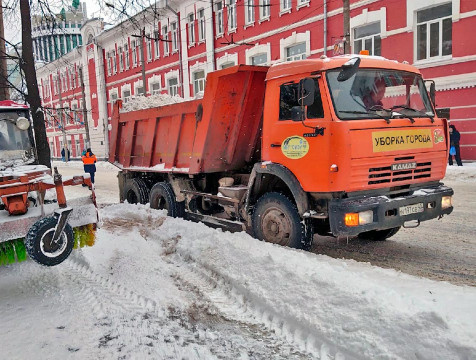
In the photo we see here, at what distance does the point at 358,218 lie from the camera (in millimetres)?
4438

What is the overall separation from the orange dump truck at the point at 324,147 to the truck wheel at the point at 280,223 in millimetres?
14

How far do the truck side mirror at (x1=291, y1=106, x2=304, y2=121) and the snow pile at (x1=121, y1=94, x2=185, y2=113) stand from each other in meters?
4.10

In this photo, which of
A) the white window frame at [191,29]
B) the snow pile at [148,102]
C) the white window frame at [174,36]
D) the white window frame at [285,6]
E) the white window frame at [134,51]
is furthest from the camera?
the white window frame at [134,51]

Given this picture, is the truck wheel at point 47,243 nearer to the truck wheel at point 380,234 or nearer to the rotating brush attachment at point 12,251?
the rotating brush attachment at point 12,251

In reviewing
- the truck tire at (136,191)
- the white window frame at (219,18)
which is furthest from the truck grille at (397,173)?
the white window frame at (219,18)

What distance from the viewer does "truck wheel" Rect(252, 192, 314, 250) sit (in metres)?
5.02

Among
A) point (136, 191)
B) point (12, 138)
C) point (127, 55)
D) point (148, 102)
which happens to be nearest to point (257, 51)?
point (148, 102)

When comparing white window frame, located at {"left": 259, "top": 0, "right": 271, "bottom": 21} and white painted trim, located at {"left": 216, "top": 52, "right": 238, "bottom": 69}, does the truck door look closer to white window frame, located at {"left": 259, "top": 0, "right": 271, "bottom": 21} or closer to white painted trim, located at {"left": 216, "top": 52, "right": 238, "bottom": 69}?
white window frame, located at {"left": 259, "top": 0, "right": 271, "bottom": 21}

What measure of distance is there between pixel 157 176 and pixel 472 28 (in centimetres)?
1172

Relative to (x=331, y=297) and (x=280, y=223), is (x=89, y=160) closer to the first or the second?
(x=280, y=223)

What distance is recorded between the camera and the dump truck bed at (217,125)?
626cm

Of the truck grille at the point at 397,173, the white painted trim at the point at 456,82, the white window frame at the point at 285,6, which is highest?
the white window frame at the point at 285,6

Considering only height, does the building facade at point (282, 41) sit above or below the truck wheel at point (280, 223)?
above

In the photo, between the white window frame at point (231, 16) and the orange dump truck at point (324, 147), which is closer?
the orange dump truck at point (324, 147)
